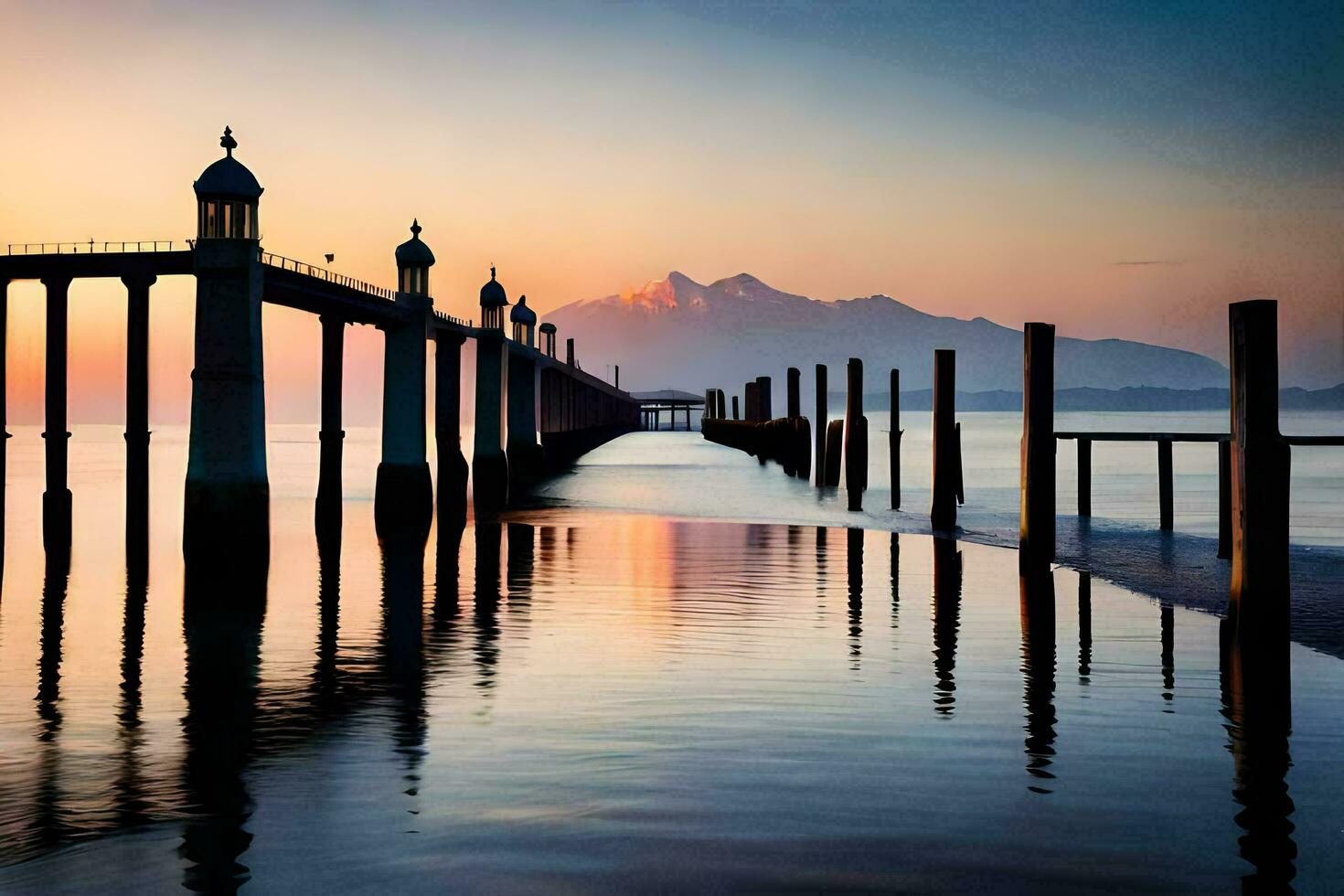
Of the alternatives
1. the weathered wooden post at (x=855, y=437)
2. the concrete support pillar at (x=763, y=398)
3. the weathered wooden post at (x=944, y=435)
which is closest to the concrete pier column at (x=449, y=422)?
the weathered wooden post at (x=855, y=437)

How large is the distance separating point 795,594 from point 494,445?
28195 mm

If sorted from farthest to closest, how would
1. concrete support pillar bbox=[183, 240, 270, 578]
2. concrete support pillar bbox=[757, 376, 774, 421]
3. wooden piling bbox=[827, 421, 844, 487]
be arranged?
concrete support pillar bbox=[757, 376, 774, 421], wooden piling bbox=[827, 421, 844, 487], concrete support pillar bbox=[183, 240, 270, 578]

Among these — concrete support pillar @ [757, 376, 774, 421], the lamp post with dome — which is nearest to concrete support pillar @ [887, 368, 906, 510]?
the lamp post with dome

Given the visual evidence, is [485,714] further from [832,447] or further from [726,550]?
[832,447]

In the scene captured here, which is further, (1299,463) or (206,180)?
(1299,463)

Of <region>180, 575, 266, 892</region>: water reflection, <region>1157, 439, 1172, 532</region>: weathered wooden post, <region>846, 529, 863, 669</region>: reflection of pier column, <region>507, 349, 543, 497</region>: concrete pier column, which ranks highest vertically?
<region>507, 349, 543, 497</region>: concrete pier column

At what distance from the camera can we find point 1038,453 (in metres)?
17.0

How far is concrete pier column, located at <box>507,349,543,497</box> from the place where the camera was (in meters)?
50.9

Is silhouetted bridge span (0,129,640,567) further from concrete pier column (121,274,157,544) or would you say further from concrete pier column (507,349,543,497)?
concrete pier column (507,349,543,497)

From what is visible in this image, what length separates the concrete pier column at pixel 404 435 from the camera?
3102 centimetres

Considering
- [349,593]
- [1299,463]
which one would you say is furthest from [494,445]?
[1299,463]

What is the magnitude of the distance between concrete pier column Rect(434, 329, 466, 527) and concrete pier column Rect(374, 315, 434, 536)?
2103 mm

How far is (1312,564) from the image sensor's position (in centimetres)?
1845

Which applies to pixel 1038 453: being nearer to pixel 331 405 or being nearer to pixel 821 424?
pixel 331 405
